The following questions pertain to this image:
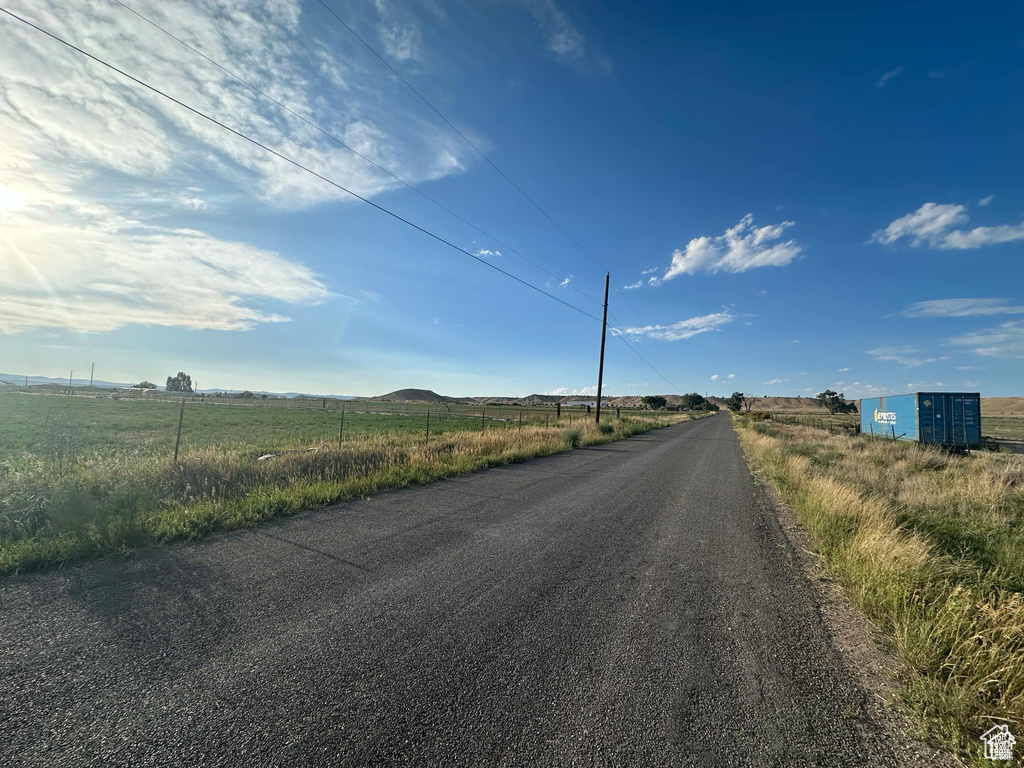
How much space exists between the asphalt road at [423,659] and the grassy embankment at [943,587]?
0.49 m

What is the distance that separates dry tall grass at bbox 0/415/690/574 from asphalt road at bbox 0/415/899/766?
1.73 ft

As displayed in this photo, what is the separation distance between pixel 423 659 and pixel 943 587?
15.3 ft

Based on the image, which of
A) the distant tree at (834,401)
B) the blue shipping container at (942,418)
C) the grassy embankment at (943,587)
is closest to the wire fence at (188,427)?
the grassy embankment at (943,587)

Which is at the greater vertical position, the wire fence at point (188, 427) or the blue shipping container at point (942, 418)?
the blue shipping container at point (942, 418)

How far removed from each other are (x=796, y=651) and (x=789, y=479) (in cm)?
895

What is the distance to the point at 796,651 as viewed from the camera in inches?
132

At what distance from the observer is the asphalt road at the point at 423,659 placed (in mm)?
2264

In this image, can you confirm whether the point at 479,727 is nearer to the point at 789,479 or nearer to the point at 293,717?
the point at 293,717

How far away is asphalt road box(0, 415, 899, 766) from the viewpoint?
2.26 m

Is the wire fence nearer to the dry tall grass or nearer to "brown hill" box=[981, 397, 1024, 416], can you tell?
the dry tall grass

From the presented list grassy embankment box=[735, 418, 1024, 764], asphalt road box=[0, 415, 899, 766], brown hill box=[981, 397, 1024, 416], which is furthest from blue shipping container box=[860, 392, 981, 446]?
brown hill box=[981, 397, 1024, 416]

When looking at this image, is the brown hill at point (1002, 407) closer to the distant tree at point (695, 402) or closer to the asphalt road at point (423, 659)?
the distant tree at point (695, 402)

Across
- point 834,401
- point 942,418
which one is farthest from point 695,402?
point 942,418

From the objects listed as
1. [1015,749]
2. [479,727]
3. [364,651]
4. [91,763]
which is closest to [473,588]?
[364,651]
